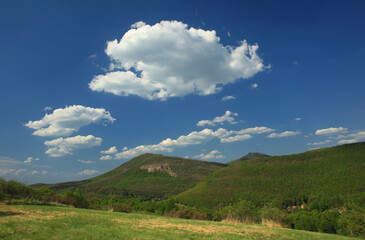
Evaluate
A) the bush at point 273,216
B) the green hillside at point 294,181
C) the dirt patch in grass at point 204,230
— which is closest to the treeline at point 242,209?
the bush at point 273,216

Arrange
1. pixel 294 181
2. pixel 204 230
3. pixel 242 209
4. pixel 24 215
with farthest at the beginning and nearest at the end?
pixel 294 181 → pixel 242 209 → pixel 204 230 → pixel 24 215

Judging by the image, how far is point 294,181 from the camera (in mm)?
165750

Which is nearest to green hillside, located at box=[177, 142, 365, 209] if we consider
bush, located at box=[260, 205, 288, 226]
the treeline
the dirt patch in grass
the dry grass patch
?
the treeline

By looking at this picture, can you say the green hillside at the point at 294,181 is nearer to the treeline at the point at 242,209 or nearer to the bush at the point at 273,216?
the treeline at the point at 242,209

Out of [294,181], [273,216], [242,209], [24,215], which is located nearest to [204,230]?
[24,215]

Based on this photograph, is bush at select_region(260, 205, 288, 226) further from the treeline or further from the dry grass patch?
the dry grass patch

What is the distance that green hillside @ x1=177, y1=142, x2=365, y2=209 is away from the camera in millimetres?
139250

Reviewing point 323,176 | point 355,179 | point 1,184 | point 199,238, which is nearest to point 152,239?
point 199,238

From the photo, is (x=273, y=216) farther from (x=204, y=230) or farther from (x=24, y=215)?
(x=24, y=215)

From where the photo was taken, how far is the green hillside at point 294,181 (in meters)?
139

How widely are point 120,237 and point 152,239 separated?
64.2 inches

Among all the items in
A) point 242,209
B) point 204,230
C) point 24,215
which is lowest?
point 242,209

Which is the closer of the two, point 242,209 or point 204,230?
point 204,230

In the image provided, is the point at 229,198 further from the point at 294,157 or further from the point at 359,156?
the point at 359,156
